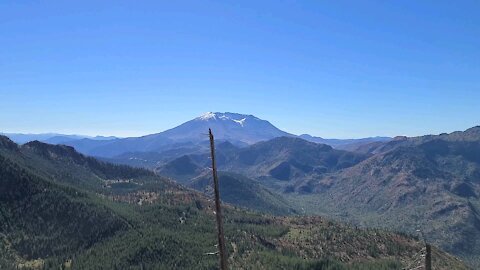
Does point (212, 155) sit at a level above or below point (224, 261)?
above

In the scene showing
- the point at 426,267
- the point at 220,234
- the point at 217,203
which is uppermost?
the point at 217,203

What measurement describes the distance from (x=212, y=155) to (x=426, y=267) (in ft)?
66.1

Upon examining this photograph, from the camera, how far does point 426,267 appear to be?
3822 cm

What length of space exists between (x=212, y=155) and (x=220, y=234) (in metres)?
6.37

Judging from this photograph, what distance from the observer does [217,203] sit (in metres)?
35.2

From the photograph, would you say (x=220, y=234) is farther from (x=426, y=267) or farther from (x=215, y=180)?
(x=426, y=267)

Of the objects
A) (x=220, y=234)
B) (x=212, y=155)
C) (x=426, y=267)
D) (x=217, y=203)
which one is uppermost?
(x=212, y=155)

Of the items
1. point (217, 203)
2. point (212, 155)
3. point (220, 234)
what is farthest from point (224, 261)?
point (212, 155)

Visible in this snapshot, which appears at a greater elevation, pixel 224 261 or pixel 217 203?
pixel 217 203

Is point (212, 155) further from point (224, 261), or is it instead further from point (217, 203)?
point (224, 261)

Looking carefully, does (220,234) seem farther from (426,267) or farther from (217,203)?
(426,267)

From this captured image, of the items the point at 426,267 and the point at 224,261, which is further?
the point at 426,267

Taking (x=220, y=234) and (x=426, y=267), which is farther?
(x=426, y=267)

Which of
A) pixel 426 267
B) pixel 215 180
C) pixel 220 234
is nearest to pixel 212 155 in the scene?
pixel 215 180
